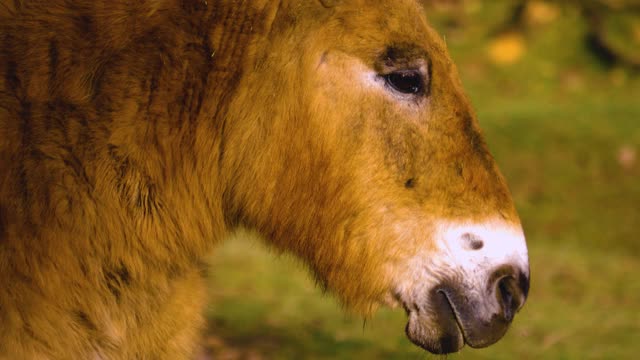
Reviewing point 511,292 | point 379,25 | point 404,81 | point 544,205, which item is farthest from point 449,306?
point 544,205

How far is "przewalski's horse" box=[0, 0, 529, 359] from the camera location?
3.41 m

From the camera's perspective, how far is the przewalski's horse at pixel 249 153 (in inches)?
134

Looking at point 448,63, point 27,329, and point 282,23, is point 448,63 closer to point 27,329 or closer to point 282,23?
point 282,23

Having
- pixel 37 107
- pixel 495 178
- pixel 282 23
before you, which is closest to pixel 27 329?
pixel 37 107

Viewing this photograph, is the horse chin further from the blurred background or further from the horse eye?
the horse eye

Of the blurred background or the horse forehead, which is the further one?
the blurred background

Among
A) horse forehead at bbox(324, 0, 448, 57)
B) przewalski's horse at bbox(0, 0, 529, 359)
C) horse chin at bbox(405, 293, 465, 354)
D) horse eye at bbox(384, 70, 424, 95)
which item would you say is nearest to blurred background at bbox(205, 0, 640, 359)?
przewalski's horse at bbox(0, 0, 529, 359)

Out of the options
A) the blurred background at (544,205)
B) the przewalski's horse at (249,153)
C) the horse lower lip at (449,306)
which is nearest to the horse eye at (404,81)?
the przewalski's horse at (249,153)

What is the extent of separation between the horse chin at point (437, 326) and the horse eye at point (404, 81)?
0.75 meters

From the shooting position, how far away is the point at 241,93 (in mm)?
3525

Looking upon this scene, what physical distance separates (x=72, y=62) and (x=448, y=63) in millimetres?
1387

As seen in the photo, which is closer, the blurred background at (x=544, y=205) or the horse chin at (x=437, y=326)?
the horse chin at (x=437, y=326)

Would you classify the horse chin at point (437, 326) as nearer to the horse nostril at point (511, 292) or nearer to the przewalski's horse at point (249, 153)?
the przewalski's horse at point (249, 153)

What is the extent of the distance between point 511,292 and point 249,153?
1.06 m
